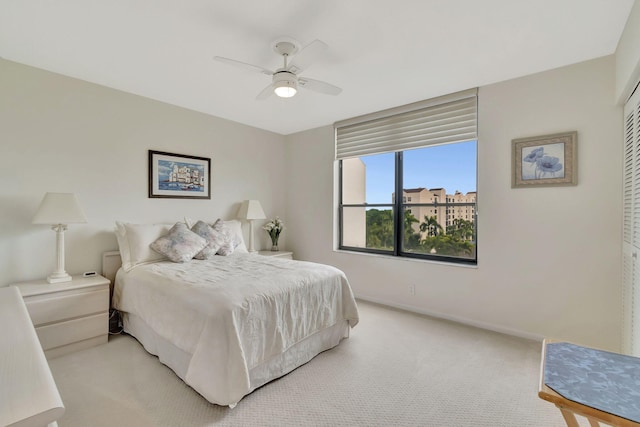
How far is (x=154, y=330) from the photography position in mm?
2283

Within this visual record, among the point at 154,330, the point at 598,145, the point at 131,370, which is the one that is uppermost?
the point at 598,145

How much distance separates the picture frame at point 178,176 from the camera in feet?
11.2

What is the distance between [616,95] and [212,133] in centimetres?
417

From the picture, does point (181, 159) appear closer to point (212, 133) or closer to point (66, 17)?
point (212, 133)

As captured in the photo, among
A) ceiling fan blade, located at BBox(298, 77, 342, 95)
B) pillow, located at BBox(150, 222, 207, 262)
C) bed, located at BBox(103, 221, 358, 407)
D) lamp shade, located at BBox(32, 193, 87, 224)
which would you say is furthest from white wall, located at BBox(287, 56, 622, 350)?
lamp shade, located at BBox(32, 193, 87, 224)

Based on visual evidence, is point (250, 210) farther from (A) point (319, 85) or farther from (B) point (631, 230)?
(B) point (631, 230)

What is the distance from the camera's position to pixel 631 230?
2.04 meters

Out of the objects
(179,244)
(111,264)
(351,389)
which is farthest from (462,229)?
(111,264)

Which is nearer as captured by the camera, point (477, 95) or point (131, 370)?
point (131, 370)

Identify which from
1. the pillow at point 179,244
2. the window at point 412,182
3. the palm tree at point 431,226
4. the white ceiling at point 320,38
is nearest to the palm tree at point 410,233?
the window at point 412,182

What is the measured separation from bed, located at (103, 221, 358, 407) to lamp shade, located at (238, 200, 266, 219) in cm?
118

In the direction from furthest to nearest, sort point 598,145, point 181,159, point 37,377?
point 181,159 < point 598,145 < point 37,377

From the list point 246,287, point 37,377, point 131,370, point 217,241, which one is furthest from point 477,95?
point 131,370

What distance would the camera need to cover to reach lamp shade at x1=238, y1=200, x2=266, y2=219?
13.4 ft
